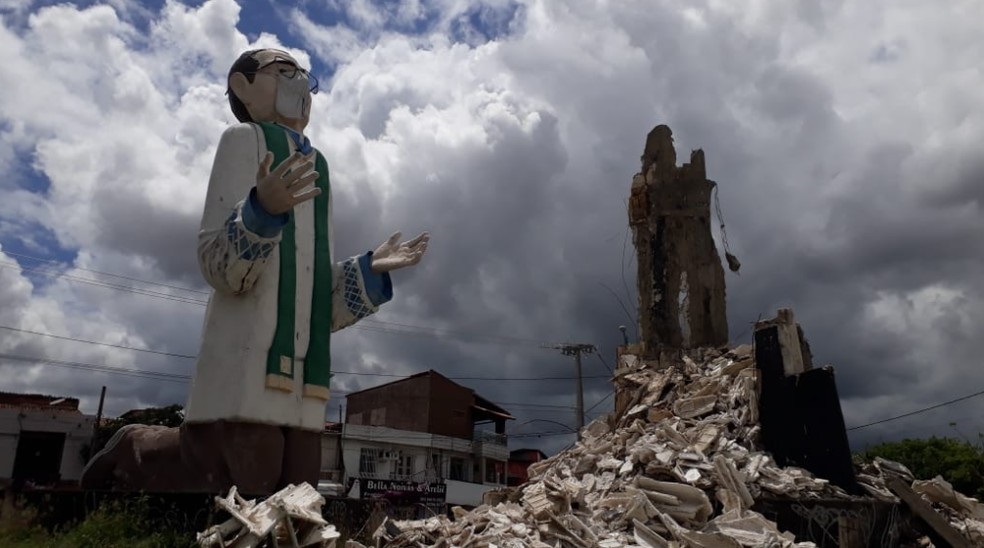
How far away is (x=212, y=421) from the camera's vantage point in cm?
702

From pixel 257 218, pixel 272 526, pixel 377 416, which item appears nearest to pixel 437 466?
pixel 377 416

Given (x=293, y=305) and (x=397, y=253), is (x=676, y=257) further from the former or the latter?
(x=293, y=305)

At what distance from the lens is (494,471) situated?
41656 mm

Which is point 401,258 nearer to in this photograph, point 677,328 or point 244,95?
point 244,95

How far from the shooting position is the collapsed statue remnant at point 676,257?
43.7 ft

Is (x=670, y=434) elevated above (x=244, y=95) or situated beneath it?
situated beneath

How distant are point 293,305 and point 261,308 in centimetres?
36

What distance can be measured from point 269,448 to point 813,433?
721 cm

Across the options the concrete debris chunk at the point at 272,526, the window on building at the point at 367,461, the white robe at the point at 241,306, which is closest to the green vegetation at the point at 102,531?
the concrete debris chunk at the point at 272,526

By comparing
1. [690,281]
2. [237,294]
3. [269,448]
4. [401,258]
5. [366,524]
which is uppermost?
[690,281]

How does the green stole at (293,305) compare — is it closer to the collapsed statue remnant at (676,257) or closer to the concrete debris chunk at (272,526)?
the concrete debris chunk at (272,526)

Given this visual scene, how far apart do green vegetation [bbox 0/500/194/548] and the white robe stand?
979 mm

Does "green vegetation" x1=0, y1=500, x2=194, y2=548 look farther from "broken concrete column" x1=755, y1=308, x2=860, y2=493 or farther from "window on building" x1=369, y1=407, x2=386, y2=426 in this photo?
"window on building" x1=369, y1=407, x2=386, y2=426

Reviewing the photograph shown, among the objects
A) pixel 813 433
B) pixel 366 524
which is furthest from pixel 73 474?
pixel 813 433
